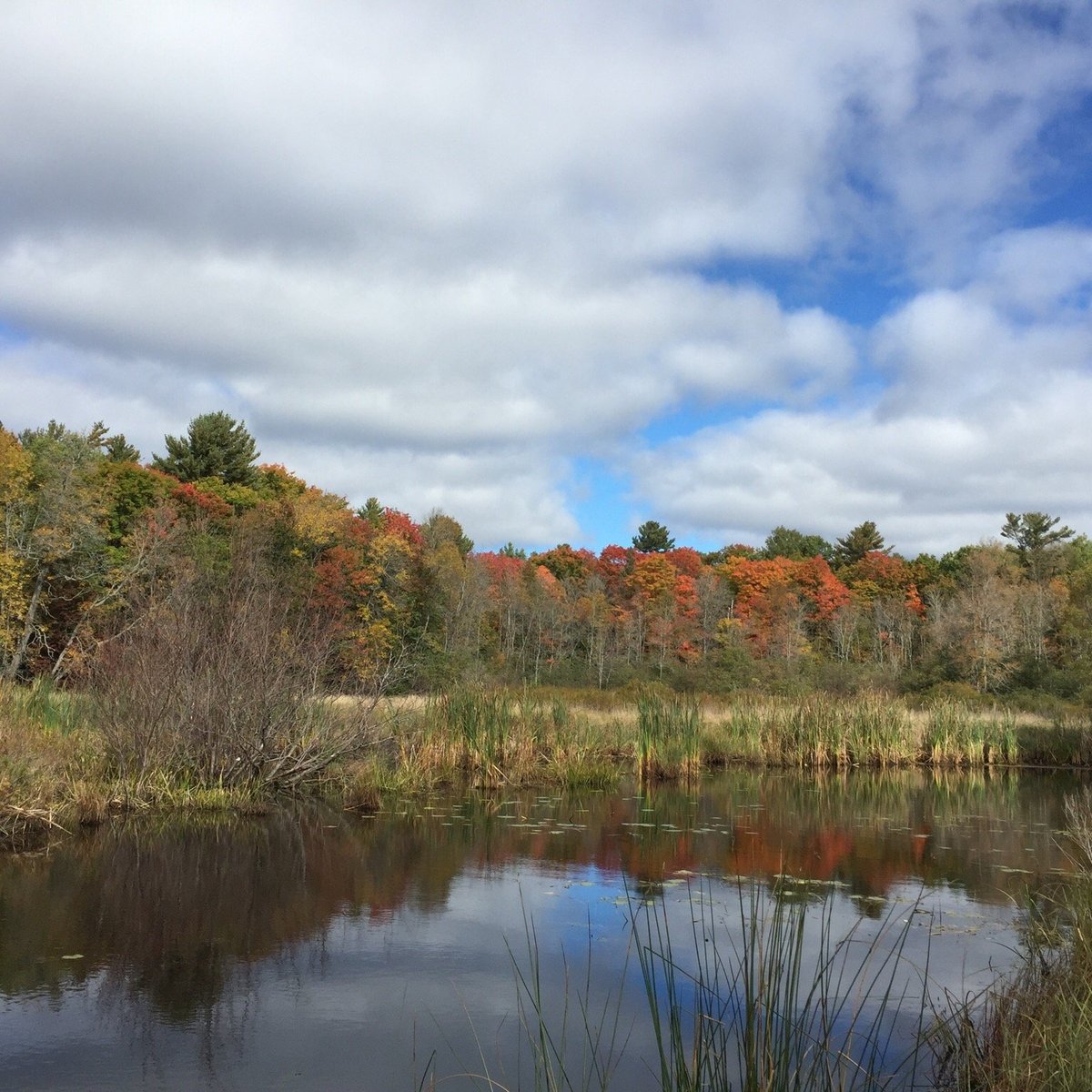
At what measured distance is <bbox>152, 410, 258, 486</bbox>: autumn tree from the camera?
46969 millimetres

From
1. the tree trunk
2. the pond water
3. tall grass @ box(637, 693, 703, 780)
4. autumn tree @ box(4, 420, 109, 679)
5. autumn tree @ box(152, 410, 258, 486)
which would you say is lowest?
the pond water

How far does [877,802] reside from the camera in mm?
15117

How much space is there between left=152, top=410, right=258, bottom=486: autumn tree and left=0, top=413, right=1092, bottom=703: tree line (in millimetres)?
94

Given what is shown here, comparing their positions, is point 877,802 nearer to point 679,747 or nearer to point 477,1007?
point 679,747

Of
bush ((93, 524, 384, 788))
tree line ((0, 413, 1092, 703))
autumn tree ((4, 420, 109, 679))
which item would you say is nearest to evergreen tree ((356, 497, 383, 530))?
tree line ((0, 413, 1092, 703))

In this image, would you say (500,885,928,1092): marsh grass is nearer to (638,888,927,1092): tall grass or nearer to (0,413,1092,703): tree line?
(638,888,927,1092): tall grass

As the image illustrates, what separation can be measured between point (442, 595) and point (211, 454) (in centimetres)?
1606

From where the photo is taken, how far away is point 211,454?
46938mm

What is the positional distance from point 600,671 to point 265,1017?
3909cm

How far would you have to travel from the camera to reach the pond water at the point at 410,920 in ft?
16.6

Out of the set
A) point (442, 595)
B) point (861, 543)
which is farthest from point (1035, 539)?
point (442, 595)

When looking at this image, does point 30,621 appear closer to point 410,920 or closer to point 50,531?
point 50,531

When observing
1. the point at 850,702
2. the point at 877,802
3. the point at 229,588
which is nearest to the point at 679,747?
the point at 877,802

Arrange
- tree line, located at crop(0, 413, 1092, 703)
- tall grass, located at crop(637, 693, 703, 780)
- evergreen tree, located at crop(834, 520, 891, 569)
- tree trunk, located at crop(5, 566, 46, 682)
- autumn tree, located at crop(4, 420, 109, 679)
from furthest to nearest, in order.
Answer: evergreen tree, located at crop(834, 520, 891, 569) < autumn tree, located at crop(4, 420, 109, 679) < tree trunk, located at crop(5, 566, 46, 682) < tree line, located at crop(0, 413, 1092, 703) < tall grass, located at crop(637, 693, 703, 780)
